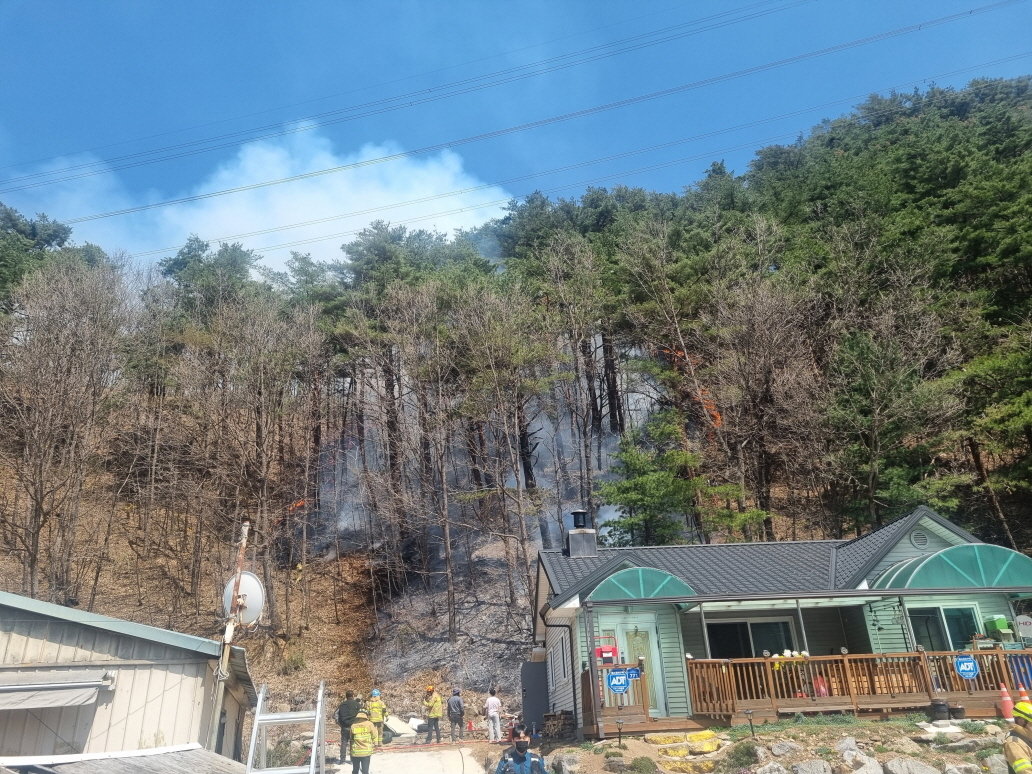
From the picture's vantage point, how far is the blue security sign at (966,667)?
13.4 metres

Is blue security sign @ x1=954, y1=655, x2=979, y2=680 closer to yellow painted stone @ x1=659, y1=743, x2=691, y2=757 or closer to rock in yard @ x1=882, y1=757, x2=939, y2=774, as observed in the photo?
rock in yard @ x1=882, y1=757, x2=939, y2=774

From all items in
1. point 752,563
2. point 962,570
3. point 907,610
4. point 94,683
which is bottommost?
point 94,683

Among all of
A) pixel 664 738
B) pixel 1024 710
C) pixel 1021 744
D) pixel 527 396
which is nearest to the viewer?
pixel 1021 744

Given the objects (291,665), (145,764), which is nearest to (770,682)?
(145,764)

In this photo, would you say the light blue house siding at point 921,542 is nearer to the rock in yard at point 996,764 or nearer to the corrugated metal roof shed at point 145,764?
the rock in yard at point 996,764

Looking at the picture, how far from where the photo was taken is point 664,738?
1305 centimetres

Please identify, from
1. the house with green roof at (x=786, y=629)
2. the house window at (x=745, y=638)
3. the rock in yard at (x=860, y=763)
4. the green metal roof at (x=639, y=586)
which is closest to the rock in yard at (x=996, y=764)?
the rock in yard at (x=860, y=763)

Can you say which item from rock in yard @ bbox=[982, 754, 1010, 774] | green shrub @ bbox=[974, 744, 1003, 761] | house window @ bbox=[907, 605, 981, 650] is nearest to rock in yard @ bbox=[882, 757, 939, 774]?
rock in yard @ bbox=[982, 754, 1010, 774]

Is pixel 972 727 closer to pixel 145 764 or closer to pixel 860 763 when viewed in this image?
pixel 860 763

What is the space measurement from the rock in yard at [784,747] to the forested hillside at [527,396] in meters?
11.5

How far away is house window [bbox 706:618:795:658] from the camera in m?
16.1

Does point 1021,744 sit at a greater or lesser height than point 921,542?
lesser

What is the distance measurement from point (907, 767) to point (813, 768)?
1.41 m

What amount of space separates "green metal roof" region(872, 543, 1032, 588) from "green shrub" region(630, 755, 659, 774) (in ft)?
22.4
